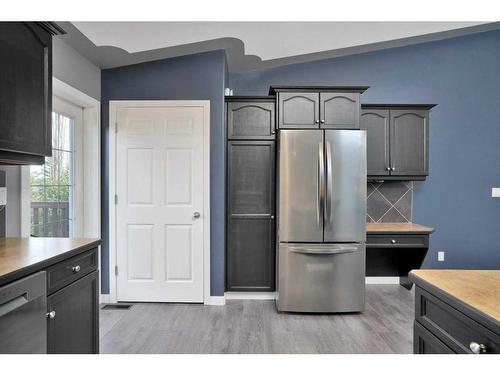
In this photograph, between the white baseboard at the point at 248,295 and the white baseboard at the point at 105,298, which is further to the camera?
the white baseboard at the point at 248,295

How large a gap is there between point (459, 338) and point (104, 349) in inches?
92.1

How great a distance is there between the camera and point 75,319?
1923mm

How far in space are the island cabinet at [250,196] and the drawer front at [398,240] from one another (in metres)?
1.02

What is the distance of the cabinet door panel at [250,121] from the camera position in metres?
3.64

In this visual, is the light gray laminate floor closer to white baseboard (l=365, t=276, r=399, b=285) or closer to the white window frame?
white baseboard (l=365, t=276, r=399, b=285)

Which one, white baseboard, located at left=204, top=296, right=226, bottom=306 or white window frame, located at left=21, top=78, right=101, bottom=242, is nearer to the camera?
white window frame, located at left=21, top=78, right=101, bottom=242

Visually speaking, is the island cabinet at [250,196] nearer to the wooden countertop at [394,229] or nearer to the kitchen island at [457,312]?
the wooden countertop at [394,229]

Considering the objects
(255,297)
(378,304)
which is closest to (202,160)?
(255,297)

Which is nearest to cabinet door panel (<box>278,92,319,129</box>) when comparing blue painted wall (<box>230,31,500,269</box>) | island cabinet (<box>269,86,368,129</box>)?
island cabinet (<box>269,86,368,129</box>)

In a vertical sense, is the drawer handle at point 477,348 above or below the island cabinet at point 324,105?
below

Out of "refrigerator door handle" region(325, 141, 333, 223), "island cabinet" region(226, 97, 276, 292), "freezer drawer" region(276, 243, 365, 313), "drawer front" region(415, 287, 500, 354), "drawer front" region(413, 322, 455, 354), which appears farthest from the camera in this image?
"island cabinet" region(226, 97, 276, 292)

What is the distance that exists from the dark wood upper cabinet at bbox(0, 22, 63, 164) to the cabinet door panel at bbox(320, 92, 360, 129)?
2.29 meters

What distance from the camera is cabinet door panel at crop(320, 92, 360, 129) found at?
3.49 metres

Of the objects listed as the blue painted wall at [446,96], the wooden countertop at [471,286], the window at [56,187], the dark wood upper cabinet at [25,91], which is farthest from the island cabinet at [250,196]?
the wooden countertop at [471,286]
